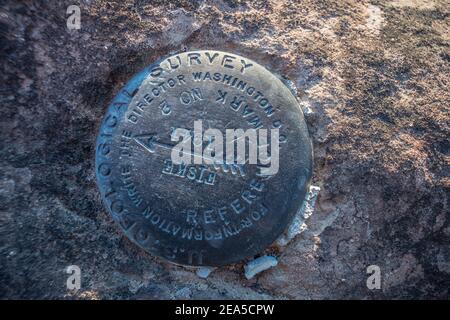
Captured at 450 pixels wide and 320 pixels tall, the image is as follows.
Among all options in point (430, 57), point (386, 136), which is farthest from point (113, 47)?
point (430, 57)

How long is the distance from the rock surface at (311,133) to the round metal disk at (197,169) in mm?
116

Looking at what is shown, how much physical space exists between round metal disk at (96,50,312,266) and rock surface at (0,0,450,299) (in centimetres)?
12

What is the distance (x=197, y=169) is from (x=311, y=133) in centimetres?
56

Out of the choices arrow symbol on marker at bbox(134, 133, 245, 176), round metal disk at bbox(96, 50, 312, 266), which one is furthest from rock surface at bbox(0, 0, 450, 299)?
arrow symbol on marker at bbox(134, 133, 245, 176)

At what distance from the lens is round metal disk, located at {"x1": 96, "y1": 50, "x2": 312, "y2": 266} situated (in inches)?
69.7

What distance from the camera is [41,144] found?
1.88 m

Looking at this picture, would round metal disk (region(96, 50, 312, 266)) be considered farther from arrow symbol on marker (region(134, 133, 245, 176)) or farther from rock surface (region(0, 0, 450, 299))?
rock surface (region(0, 0, 450, 299))

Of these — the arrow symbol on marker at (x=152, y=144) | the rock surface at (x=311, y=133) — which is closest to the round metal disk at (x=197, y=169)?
the arrow symbol on marker at (x=152, y=144)

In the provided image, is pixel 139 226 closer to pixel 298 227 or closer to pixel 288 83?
pixel 298 227

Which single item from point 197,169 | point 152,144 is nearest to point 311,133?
point 197,169

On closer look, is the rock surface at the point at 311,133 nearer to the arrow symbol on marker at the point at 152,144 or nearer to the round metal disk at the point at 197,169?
the round metal disk at the point at 197,169

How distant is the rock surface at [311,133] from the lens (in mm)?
1813

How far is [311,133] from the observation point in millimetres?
1940

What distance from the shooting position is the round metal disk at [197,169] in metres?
1.77
